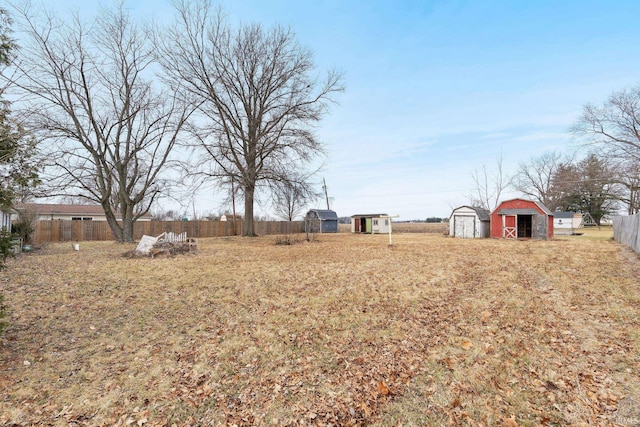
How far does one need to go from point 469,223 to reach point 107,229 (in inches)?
1107

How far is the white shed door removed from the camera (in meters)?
25.1

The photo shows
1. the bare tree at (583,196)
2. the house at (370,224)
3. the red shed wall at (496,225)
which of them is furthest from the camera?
the bare tree at (583,196)

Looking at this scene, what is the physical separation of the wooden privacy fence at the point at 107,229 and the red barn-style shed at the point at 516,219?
69.1 ft

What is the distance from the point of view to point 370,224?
3466 cm

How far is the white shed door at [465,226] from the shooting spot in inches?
989

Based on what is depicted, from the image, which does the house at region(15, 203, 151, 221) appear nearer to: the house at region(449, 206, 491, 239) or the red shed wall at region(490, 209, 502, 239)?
the house at region(449, 206, 491, 239)

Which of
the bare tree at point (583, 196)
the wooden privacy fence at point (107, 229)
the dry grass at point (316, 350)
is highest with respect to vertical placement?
the bare tree at point (583, 196)

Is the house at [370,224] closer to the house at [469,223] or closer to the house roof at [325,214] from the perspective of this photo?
the house roof at [325,214]

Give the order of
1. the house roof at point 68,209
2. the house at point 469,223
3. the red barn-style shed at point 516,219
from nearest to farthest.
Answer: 1. the red barn-style shed at point 516,219
2. the house at point 469,223
3. the house roof at point 68,209

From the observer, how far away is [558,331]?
5.34 metres

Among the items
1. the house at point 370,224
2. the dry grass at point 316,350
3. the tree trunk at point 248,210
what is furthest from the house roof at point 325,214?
the dry grass at point 316,350

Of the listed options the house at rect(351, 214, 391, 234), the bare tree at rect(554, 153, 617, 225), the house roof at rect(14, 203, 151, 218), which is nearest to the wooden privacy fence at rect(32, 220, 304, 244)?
the house roof at rect(14, 203, 151, 218)

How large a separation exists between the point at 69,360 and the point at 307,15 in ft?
42.5

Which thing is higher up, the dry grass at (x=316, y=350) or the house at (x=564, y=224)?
the house at (x=564, y=224)
